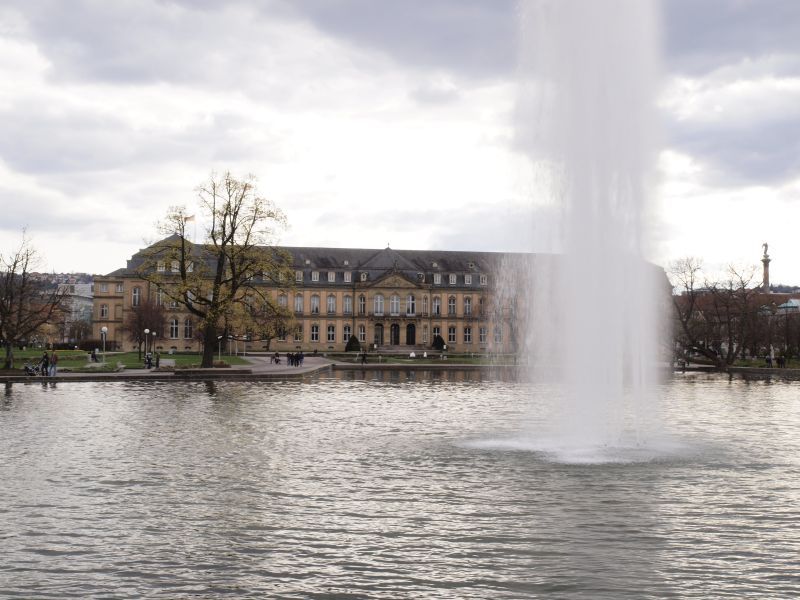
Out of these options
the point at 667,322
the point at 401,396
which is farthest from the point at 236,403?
the point at 667,322

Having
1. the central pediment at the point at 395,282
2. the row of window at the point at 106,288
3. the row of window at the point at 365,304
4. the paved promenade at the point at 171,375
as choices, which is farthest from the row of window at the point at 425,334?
the paved promenade at the point at 171,375

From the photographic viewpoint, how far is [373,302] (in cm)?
12975

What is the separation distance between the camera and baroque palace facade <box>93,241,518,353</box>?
12606 centimetres

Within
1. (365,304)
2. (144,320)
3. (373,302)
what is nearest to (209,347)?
(144,320)

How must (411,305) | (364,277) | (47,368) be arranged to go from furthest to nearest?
(364,277)
(411,305)
(47,368)

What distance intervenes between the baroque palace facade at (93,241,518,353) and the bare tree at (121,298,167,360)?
29.2 feet

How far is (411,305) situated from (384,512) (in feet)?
375

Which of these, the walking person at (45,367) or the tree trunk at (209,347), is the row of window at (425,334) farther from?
the walking person at (45,367)

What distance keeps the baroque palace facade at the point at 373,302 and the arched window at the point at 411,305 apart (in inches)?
6.3

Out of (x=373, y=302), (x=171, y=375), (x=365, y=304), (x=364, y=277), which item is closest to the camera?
(x=171, y=375)

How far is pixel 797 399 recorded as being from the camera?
143 ft

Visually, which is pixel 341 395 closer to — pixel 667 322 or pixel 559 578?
pixel 559 578

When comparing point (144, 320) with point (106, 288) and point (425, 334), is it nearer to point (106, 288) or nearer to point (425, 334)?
point (106, 288)

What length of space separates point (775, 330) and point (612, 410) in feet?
232
